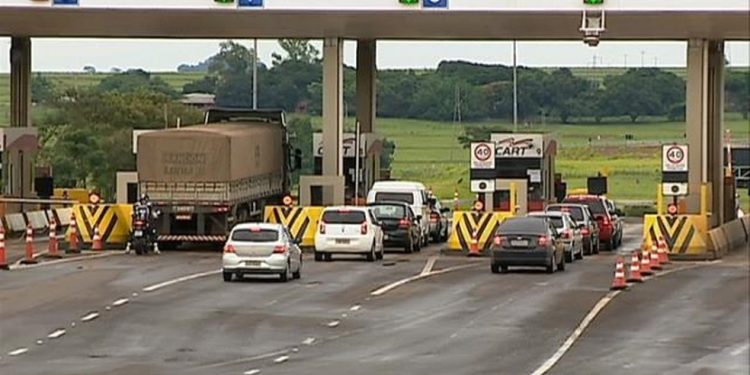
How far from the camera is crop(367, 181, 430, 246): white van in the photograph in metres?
51.3

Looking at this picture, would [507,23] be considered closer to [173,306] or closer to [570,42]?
[570,42]

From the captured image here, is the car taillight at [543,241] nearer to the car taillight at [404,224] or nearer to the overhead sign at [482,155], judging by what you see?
the overhead sign at [482,155]

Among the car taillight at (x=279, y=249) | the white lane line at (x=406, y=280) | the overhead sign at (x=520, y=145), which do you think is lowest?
the white lane line at (x=406, y=280)

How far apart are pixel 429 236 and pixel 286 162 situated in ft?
14.9

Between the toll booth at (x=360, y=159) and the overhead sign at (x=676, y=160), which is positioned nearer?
the overhead sign at (x=676, y=160)

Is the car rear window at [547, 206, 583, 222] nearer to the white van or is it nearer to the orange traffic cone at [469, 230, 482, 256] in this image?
the orange traffic cone at [469, 230, 482, 256]

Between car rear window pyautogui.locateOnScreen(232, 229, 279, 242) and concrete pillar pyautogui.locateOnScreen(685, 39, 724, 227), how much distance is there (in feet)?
51.6

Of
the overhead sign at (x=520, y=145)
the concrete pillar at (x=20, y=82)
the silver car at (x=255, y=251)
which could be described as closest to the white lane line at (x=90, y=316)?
the silver car at (x=255, y=251)

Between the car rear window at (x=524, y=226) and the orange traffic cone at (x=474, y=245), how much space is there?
585 centimetres

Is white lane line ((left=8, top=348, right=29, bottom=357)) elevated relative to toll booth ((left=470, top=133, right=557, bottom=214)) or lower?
lower

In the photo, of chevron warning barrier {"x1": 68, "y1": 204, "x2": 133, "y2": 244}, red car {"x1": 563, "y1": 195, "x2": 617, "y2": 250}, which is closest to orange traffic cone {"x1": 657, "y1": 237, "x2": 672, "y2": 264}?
red car {"x1": 563, "y1": 195, "x2": 617, "y2": 250}

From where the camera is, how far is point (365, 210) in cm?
4209

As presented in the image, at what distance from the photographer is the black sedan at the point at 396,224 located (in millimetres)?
46750

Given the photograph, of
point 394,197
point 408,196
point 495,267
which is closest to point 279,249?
point 495,267
